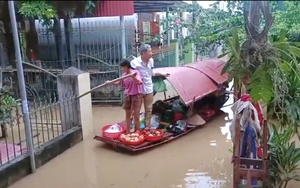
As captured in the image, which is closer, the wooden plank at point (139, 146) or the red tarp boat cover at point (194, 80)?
the wooden plank at point (139, 146)

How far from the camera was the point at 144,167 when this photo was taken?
4684 mm

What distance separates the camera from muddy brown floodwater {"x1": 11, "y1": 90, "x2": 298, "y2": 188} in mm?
4246

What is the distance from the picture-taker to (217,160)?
4.84 metres

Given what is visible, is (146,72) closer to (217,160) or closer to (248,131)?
(217,160)

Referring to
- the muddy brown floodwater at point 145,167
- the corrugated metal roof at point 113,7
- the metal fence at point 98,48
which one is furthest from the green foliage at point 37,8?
the metal fence at point 98,48

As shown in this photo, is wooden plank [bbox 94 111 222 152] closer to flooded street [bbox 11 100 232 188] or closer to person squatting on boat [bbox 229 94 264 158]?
flooded street [bbox 11 100 232 188]

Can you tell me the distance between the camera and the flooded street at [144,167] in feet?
14.0

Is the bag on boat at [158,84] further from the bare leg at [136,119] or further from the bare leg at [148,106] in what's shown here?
the bare leg at [136,119]

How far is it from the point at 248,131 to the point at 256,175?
43 cm

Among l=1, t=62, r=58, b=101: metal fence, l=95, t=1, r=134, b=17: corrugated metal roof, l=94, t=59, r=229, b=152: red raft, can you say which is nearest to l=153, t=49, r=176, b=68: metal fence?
l=94, t=59, r=229, b=152: red raft

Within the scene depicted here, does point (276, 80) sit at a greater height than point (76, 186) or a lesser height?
greater

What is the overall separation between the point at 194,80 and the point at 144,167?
88.1 inches

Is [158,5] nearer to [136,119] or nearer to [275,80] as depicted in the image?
[275,80]

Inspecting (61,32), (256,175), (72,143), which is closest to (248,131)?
A: (256,175)
